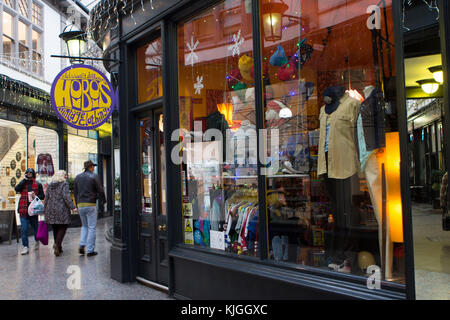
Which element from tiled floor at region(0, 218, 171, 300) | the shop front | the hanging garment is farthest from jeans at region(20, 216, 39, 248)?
the hanging garment

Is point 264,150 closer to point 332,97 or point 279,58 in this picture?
point 332,97

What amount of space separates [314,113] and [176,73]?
2.07 meters

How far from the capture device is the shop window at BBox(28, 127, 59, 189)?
12.6m

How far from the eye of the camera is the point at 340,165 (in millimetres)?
4305

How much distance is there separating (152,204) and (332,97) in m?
3.20

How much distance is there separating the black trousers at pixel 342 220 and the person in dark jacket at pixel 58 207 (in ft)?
20.4

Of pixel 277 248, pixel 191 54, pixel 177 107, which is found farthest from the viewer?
pixel 191 54

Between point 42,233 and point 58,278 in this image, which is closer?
point 58,278

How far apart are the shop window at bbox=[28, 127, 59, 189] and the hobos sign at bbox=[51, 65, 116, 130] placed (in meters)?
7.18

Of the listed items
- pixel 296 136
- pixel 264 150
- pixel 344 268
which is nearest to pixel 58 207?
pixel 264 150

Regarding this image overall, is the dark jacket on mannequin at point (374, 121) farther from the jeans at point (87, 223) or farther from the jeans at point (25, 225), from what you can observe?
the jeans at point (25, 225)

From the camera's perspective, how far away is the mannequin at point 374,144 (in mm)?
3910
